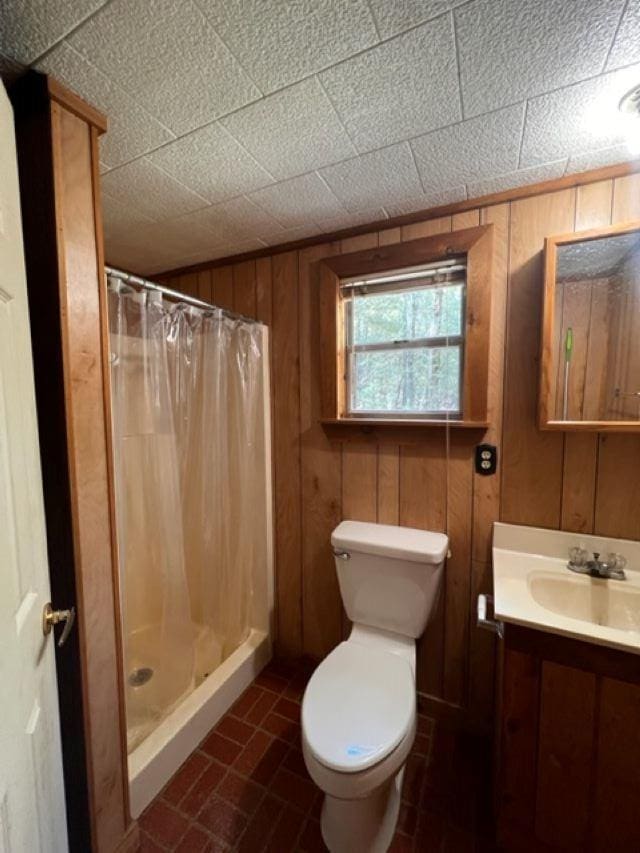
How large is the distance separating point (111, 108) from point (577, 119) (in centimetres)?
125

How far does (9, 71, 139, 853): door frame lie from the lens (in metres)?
0.88

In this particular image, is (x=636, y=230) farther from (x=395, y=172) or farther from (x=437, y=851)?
(x=437, y=851)

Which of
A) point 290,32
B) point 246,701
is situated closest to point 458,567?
point 246,701

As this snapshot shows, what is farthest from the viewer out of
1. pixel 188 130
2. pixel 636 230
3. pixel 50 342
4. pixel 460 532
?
pixel 460 532

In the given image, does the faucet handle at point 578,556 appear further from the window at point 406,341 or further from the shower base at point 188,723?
the shower base at point 188,723

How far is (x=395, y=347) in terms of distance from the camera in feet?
5.25

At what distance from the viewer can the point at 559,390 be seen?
1271 millimetres

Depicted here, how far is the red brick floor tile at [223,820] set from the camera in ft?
3.89

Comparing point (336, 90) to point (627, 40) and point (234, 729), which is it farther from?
point (234, 729)

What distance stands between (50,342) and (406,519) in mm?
1417

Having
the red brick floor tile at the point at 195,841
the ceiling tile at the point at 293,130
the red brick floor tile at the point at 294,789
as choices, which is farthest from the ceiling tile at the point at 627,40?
the red brick floor tile at the point at 195,841

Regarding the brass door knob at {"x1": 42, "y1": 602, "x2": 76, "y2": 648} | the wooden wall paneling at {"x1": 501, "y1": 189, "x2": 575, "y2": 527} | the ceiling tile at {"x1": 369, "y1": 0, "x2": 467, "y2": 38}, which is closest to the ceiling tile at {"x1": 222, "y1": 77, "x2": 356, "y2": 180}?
the ceiling tile at {"x1": 369, "y1": 0, "x2": 467, "y2": 38}

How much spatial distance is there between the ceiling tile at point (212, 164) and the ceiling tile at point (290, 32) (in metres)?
0.25

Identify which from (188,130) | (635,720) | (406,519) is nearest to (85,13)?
(188,130)
